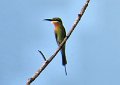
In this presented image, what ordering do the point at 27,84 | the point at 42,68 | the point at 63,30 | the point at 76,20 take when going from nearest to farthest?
the point at 27,84, the point at 42,68, the point at 76,20, the point at 63,30

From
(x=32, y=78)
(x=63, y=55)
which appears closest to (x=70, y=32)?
(x=32, y=78)

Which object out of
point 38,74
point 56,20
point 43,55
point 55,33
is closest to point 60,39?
point 55,33

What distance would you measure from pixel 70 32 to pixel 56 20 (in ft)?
8.67

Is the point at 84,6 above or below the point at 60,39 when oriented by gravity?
above

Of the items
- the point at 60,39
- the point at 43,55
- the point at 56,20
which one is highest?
the point at 43,55

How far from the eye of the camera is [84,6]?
407cm

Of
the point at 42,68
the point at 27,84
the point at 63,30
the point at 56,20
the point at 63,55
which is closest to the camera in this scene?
the point at 27,84

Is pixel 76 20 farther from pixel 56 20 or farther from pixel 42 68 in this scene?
pixel 56 20

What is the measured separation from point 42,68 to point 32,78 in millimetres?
263

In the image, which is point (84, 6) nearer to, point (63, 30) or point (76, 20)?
point (76, 20)

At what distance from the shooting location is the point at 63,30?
315 inches

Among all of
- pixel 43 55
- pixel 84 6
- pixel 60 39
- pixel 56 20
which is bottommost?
pixel 60 39

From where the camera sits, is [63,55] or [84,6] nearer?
[84,6]

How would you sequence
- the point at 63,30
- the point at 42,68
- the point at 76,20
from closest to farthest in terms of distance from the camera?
the point at 42,68, the point at 76,20, the point at 63,30
